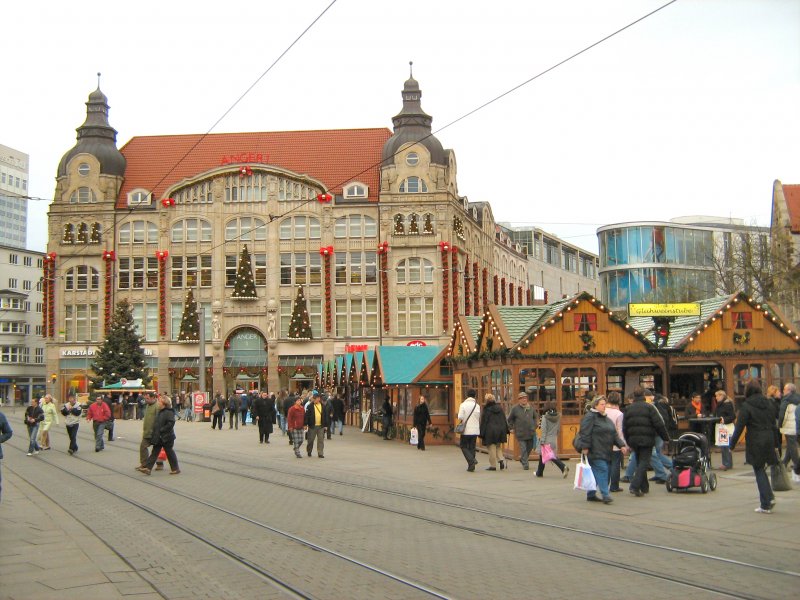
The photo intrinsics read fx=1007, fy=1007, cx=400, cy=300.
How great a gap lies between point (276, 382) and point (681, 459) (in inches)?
2281

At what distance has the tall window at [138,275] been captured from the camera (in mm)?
74562

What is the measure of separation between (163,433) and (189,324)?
53313mm

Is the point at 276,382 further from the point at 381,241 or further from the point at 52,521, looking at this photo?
the point at 52,521

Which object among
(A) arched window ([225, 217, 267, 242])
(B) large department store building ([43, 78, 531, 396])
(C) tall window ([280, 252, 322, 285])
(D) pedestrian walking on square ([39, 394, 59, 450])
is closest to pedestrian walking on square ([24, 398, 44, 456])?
(D) pedestrian walking on square ([39, 394, 59, 450])

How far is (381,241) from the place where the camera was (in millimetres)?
71562

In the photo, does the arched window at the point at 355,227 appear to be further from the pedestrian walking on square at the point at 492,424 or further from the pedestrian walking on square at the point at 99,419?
the pedestrian walking on square at the point at 492,424

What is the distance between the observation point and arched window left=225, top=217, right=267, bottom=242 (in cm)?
7312

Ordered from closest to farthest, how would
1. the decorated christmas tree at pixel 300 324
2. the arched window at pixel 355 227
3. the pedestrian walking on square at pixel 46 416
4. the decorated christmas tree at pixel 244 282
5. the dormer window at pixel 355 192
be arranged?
the pedestrian walking on square at pixel 46 416 → the decorated christmas tree at pixel 300 324 → the arched window at pixel 355 227 → the decorated christmas tree at pixel 244 282 → the dormer window at pixel 355 192

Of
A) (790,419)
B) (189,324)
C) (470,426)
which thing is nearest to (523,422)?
(470,426)

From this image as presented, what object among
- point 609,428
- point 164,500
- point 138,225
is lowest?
point 164,500

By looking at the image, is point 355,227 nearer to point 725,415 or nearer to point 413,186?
point 413,186

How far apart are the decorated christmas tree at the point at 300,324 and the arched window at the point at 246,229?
5331mm

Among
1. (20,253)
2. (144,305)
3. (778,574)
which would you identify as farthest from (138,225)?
(778,574)

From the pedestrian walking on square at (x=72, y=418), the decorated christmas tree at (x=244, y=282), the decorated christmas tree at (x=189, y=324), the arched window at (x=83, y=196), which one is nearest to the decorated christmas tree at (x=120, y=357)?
the decorated christmas tree at (x=189, y=324)
